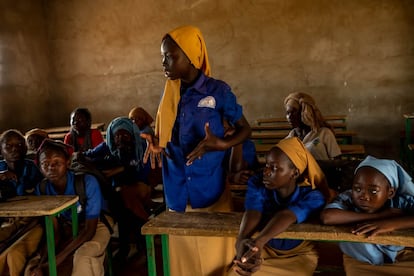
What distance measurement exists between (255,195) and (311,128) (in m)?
1.72

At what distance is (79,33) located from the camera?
754 cm

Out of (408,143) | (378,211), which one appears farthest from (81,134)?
(408,143)

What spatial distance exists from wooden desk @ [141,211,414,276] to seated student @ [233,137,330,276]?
5 cm

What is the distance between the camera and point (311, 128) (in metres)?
3.26

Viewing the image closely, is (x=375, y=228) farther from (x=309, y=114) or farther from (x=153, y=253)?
(x=309, y=114)

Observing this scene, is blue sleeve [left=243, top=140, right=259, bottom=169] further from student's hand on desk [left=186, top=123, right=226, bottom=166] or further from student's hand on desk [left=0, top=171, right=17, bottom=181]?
student's hand on desk [left=0, top=171, right=17, bottom=181]

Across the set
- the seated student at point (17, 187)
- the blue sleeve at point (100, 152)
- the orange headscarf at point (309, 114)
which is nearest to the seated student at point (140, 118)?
the blue sleeve at point (100, 152)

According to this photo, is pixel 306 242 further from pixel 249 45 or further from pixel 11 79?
pixel 11 79

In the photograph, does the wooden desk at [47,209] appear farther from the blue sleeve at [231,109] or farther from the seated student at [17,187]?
the blue sleeve at [231,109]

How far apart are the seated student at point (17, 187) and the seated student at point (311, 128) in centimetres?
215

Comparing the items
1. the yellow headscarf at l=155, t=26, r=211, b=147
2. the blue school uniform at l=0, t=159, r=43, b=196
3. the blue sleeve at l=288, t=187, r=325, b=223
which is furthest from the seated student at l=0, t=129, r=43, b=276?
the blue sleeve at l=288, t=187, r=325, b=223

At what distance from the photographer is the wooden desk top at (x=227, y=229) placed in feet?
4.62

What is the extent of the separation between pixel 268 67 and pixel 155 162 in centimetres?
515

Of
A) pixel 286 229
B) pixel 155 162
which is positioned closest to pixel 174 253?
pixel 155 162
